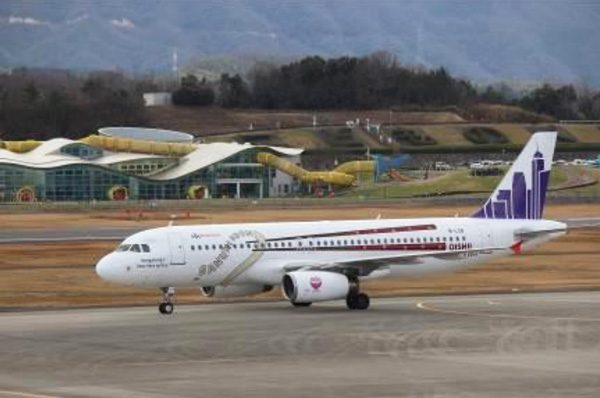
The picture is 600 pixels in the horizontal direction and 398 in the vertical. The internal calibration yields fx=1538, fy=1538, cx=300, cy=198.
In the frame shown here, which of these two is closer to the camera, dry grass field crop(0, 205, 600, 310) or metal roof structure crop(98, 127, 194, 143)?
dry grass field crop(0, 205, 600, 310)

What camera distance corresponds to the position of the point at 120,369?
40188 millimetres

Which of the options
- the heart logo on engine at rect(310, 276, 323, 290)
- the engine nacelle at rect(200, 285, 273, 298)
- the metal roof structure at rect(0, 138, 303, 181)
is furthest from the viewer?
the metal roof structure at rect(0, 138, 303, 181)

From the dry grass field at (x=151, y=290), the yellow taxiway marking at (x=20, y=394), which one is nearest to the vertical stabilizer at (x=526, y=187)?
the dry grass field at (x=151, y=290)

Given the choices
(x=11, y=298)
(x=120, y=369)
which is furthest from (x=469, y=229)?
(x=120, y=369)

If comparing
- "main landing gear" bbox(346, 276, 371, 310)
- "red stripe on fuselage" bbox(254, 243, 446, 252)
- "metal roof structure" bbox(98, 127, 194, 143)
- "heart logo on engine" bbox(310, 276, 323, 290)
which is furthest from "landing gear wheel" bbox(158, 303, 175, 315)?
"metal roof structure" bbox(98, 127, 194, 143)

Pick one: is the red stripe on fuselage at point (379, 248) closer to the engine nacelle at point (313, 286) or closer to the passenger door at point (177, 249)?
the engine nacelle at point (313, 286)

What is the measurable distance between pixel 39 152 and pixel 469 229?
396 ft

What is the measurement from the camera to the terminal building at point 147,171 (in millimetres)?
165625

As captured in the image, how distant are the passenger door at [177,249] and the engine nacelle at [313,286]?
397 cm

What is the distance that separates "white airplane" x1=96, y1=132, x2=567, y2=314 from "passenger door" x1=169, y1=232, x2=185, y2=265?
0.04 m

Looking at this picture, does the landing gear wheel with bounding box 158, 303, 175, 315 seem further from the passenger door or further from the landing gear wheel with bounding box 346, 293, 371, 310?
the landing gear wheel with bounding box 346, 293, 371, 310

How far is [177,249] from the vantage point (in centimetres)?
5538

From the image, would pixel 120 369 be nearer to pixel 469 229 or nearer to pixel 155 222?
pixel 469 229

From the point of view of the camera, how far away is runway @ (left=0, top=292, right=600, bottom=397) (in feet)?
120
